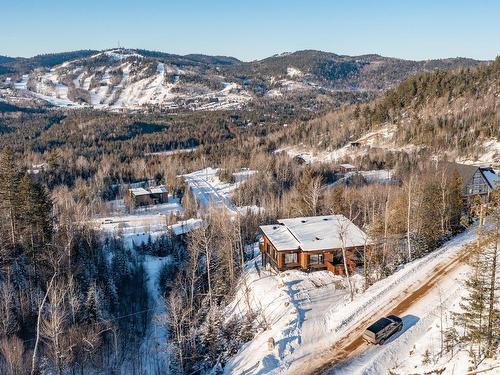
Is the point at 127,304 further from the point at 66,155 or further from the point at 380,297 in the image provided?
the point at 66,155

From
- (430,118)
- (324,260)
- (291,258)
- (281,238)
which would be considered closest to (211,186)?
(430,118)

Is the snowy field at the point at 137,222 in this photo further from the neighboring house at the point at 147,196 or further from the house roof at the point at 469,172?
the house roof at the point at 469,172

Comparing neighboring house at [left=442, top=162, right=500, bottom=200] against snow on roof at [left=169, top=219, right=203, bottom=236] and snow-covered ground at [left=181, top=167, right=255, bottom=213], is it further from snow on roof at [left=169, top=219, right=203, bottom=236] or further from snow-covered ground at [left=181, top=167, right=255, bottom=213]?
snow-covered ground at [left=181, top=167, right=255, bottom=213]

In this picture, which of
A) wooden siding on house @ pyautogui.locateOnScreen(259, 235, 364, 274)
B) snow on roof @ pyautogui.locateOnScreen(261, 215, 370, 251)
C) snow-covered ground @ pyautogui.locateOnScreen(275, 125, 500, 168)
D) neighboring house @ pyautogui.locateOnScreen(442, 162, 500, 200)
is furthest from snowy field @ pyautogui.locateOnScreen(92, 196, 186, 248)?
snow-covered ground @ pyautogui.locateOnScreen(275, 125, 500, 168)

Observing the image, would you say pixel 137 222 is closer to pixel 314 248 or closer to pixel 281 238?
pixel 281 238

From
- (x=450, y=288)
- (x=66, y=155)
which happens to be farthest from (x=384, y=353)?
(x=66, y=155)
